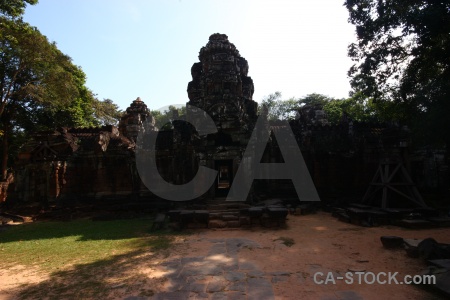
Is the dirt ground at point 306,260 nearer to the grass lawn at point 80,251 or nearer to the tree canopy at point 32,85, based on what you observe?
the grass lawn at point 80,251

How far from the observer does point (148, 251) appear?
22.4ft

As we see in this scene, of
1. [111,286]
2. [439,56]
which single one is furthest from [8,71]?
[439,56]

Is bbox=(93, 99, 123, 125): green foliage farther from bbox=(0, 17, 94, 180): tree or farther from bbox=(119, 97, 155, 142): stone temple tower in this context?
bbox=(119, 97, 155, 142): stone temple tower

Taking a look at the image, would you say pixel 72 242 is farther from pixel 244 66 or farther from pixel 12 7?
pixel 244 66

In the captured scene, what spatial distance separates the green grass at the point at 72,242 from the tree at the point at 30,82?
1130 cm

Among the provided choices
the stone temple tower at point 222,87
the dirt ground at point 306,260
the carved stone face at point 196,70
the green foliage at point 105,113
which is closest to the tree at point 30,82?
the green foliage at point 105,113

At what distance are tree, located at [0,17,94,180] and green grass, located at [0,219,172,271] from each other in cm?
1130

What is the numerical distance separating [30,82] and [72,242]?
1734 centimetres

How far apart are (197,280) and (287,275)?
5.53ft

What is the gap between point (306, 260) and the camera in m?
6.02

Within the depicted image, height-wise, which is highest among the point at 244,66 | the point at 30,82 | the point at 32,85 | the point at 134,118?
the point at 244,66

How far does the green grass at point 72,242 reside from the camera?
6500 millimetres

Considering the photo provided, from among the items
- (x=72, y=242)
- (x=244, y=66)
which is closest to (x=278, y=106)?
(x=244, y=66)

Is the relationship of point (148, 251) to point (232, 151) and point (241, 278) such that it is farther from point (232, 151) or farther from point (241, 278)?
point (232, 151)
